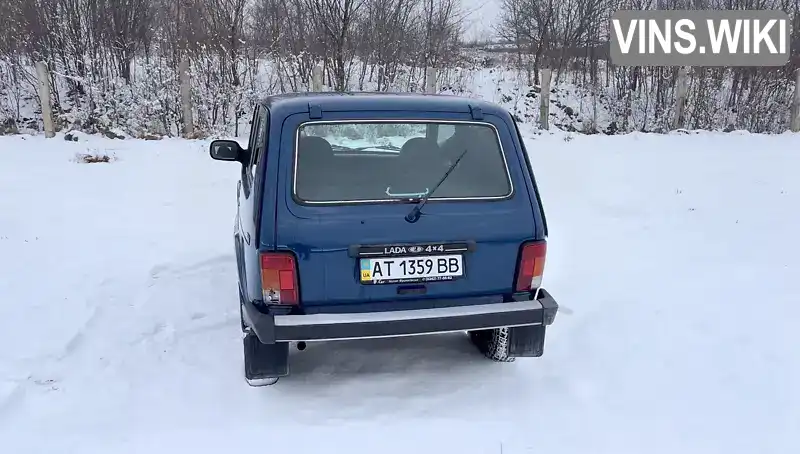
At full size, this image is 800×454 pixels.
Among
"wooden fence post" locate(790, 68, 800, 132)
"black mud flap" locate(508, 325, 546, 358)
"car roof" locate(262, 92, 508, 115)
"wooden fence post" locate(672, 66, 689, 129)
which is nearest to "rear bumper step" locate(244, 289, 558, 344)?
"black mud flap" locate(508, 325, 546, 358)

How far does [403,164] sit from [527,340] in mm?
1306

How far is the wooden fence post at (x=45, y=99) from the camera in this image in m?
12.2

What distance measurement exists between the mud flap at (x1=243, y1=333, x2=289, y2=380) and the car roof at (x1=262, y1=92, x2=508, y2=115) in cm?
126

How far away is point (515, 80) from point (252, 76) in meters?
7.62

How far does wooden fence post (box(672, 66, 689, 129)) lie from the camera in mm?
14539

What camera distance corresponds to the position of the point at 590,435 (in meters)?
3.20

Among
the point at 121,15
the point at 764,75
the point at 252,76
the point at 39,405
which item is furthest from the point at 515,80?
the point at 39,405

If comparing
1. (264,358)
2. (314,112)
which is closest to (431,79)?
(314,112)

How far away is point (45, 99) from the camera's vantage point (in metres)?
12.2

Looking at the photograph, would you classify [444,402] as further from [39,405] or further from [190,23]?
[190,23]

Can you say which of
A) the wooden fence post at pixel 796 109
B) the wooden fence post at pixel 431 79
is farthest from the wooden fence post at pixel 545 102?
the wooden fence post at pixel 796 109

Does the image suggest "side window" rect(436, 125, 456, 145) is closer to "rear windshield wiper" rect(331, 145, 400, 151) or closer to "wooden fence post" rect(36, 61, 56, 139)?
"rear windshield wiper" rect(331, 145, 400, 151)

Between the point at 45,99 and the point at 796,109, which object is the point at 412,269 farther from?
the point at 796,109

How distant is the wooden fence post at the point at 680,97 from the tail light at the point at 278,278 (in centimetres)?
1398
